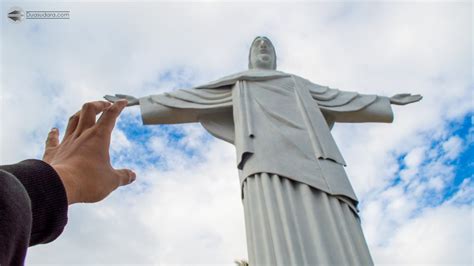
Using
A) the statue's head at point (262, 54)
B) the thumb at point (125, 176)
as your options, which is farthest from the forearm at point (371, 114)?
the thumb at point (125, 176)

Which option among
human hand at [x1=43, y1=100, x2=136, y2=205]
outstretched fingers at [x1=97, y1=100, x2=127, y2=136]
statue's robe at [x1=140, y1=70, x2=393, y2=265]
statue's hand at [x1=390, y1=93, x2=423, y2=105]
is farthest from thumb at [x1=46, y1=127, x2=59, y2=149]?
statue's hand at [x1=390, y1=93, x2=423, y2=105]

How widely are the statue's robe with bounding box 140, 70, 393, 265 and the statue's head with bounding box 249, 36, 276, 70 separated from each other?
1.11 ft

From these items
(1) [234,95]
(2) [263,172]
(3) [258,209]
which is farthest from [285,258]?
(1) [234,95]

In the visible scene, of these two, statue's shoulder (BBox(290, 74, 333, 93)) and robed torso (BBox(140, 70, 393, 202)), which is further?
statue's shoulder (BBox(290, 74, 333, 93))

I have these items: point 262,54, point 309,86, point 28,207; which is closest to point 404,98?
point 309,86

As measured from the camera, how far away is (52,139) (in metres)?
0.87

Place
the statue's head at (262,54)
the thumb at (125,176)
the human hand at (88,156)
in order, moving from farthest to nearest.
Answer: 1. the statue's head at (262,54)
2. the thumb at (125,176)
3. the human hand at (88,156)

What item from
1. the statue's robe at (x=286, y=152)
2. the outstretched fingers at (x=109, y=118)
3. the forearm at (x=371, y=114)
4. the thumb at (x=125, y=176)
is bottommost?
the thumb at (x=125, y=176)

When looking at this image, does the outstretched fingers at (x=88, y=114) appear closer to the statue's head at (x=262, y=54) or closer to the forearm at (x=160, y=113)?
the forearm at (x=160, y=113)

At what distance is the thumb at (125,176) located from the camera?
81 centimetres

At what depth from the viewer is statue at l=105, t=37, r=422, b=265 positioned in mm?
2053

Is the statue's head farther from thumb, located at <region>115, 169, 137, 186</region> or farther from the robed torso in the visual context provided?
thumb, located at <region>115, 169, 137, 186</region>

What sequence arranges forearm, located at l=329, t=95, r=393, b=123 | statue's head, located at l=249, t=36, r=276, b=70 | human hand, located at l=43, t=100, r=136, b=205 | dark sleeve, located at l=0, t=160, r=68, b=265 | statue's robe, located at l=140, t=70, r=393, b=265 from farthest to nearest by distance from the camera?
statue's head, located at l=249, t=36, r=276, b=70, forearm, located at l=329, t=95, r=393, b=123, statue's robe, located at l=140, t=70, r=393, b=265, human hand, located at l=43, t=100, r=136, b=205, dark sleeve, located at l=0, t=160, r=68, b=265

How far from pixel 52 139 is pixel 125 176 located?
0.19 meters
